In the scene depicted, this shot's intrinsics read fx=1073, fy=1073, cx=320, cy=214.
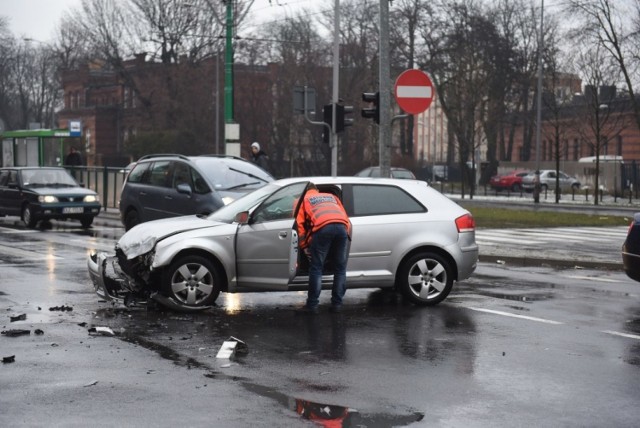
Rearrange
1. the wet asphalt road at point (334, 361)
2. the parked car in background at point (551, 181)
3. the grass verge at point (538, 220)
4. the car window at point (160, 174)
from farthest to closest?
the parked car in background at point (551, 181) → the grass verge at point (538, 220) → the car window at point (160, 174) → the wet asphalt road at point (334, 361)

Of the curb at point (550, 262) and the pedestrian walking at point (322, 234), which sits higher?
the pedestrian walking at point (322, 234)

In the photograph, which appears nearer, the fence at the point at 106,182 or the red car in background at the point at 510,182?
the fence at the point at 106,182

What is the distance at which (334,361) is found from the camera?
28.8 ft

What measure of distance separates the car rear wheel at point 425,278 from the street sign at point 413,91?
5.61m

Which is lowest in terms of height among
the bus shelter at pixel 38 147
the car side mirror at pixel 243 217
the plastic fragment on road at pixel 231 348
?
the plastic fragment on road at pixel 231 348

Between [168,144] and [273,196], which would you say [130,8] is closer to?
[168,144]

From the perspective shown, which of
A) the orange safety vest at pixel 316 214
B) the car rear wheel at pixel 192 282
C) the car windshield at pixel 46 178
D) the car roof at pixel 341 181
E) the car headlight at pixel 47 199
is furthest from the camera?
the car windshield at pixel 46 178

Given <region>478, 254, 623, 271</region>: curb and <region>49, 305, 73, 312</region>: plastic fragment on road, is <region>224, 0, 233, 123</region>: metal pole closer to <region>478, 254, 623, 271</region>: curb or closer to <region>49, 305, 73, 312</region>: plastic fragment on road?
<region>478, 254, 623, 271</region>: curb

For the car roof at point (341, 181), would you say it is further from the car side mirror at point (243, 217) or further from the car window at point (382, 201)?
the car side mirror at point (243, 217)

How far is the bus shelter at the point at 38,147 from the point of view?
134 ft

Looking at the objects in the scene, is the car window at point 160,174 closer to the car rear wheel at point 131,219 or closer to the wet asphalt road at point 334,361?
the car rear wheel at point 131,219

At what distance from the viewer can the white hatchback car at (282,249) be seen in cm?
1150

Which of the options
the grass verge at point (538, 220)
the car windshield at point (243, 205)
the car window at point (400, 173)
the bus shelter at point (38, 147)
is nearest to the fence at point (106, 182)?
the bus shelter at point (38, 147)

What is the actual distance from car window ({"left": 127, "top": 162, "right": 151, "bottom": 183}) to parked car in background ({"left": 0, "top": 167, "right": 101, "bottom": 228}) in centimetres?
535
